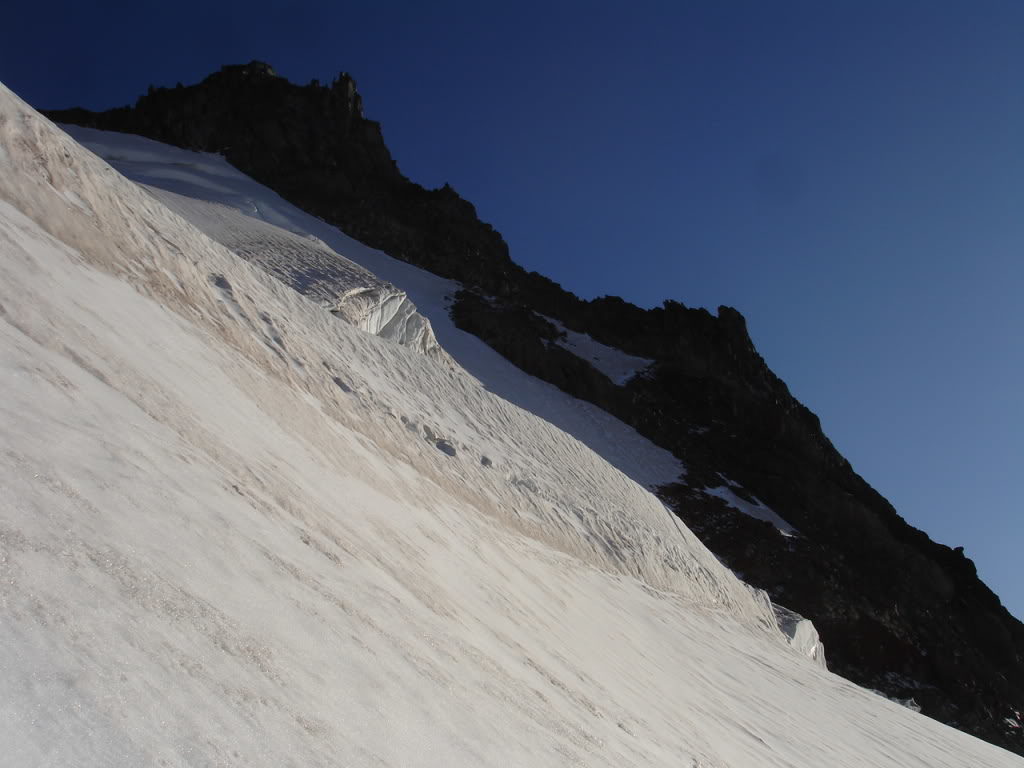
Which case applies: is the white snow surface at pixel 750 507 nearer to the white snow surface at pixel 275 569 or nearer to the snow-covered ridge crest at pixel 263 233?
the snow-covered ridge crest at pixel 263 233

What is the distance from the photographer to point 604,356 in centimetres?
3453

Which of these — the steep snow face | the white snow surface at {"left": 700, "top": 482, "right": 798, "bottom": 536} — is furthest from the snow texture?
the white snow surface at {"left": 700, "top": 482, "right": 798, "bottom": 536}

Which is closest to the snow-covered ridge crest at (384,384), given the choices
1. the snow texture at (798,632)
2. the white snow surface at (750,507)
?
the snow texture at (798,632)

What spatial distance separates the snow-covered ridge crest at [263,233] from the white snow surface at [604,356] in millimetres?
11681

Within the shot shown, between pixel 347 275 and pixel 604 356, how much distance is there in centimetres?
1871

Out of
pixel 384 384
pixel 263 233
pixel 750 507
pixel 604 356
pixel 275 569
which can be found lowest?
pixel 275 569

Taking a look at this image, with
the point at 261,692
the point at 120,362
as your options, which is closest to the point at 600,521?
the point at 120,362

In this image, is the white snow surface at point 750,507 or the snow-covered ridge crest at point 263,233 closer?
the snow-covered ridge crest at point 263,233

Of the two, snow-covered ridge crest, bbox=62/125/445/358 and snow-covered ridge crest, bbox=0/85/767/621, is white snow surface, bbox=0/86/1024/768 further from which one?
snow-covered ridge crest, bbox=62/125/445/358

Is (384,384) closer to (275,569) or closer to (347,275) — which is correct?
(275,569)

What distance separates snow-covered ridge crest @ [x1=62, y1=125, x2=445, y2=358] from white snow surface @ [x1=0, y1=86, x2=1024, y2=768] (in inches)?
189

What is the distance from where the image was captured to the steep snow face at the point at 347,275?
55.7 feet

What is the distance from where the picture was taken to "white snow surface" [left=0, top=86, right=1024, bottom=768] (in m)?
2.05

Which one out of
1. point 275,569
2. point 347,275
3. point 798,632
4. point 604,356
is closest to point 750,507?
point 604,356
